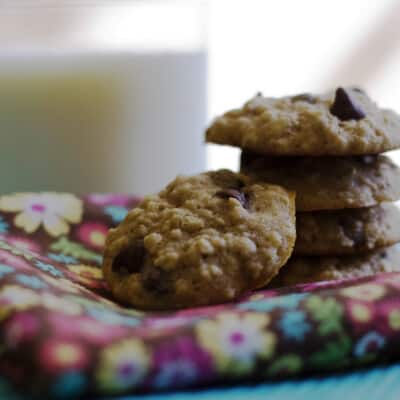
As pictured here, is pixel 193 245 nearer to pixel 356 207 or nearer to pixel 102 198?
pixel 356 207

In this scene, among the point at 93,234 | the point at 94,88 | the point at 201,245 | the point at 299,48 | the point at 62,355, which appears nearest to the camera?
the point at 62,355

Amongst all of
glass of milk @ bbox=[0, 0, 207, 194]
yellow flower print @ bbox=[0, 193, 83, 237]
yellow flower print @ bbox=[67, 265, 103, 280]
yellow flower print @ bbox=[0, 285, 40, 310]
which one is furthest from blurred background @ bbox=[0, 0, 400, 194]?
yellow flower print @ bbox=[0, 285, 40, 310]

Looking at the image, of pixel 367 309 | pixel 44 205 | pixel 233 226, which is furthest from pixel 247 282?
pixel 44 205

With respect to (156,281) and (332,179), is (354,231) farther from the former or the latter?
(156,281)

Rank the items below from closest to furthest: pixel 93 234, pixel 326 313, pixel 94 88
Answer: pixel 326 313 → pixel 93 234 → pixel 94 88

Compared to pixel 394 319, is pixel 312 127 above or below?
above

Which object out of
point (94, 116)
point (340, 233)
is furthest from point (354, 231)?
point (94, 116)
